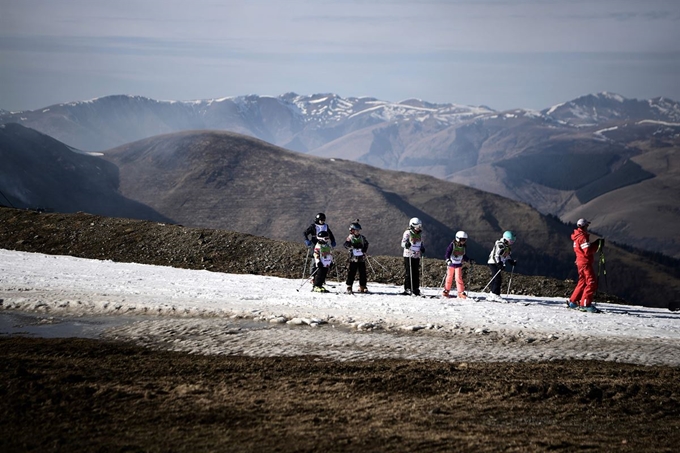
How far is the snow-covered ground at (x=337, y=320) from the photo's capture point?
14547mm

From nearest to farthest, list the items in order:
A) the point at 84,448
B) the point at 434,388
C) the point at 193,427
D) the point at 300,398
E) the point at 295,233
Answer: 1. the point at 84,448
2. the point at 193,427
3. the point at 300,398
4. the point at 434,388
5. the point at 295,233

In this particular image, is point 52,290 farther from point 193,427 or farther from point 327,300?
point 193,427

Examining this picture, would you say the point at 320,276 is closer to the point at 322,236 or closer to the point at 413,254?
the point at 322,236

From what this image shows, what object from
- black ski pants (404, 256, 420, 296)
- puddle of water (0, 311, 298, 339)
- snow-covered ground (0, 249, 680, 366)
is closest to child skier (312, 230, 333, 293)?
snow-covered ground (0, 249, 680, 366)

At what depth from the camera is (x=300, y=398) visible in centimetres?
1062

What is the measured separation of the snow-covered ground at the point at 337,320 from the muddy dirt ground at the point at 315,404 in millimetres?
1320

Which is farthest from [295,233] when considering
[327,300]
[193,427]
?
[193,427]

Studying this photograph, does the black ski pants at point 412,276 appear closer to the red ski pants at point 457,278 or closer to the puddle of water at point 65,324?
the red ski pants at point 457,278

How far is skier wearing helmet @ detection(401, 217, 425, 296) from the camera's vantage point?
2278 cm

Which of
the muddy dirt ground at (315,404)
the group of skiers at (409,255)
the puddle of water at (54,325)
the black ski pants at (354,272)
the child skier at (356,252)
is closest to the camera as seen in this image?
the muddy dirt ground at (315,404)

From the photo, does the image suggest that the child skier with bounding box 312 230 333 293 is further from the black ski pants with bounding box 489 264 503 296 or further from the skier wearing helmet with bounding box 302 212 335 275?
the black ski pants with bounding box 489 264 503 296

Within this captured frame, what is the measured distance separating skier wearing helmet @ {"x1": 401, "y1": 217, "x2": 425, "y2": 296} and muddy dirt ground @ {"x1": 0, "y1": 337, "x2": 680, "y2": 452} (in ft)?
31.5

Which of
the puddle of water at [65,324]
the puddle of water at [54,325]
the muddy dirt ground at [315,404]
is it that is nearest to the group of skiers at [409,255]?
the puddle of water at [65,324]

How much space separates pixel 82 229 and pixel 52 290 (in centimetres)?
1398
